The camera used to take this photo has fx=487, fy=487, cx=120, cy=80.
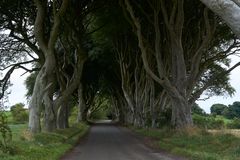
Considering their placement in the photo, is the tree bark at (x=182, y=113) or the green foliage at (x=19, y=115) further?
the green foliage at (x=19, y=115)

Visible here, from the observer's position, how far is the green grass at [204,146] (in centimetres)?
1805

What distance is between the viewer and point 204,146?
21.9 metres

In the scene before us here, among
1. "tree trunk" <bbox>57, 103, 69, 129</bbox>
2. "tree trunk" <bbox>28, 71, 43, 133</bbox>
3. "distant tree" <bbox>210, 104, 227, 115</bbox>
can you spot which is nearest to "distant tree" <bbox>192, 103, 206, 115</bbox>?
"distant tree" <bbox>210, 104, 227, 115</bbox>

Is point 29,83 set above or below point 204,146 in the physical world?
above

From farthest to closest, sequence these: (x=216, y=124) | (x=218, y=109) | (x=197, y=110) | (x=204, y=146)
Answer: (x=218, y=109)
(x=197, y=110)
(x=216, y=124)
(x=204, y=146)

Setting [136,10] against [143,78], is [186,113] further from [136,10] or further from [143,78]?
[143,78]

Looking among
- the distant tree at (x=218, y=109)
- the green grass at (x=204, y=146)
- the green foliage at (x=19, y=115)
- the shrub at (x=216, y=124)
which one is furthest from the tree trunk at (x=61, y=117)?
the distant tree at (x=218, y=109)

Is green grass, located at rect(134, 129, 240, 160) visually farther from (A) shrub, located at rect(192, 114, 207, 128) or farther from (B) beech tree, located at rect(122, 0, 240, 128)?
(A) shrub, located at rect(192, 114, 207, 128)

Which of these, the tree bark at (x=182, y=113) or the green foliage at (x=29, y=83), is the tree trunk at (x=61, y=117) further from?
the green foliage at (x=29, y=83)

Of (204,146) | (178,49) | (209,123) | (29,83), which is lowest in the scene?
(204,146)

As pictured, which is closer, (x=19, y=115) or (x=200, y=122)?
(x=200, y=122)

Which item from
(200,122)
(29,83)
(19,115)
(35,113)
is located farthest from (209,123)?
(19,115)

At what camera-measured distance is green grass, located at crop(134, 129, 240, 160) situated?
18.0 m

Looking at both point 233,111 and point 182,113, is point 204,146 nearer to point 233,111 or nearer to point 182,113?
point 182,113
